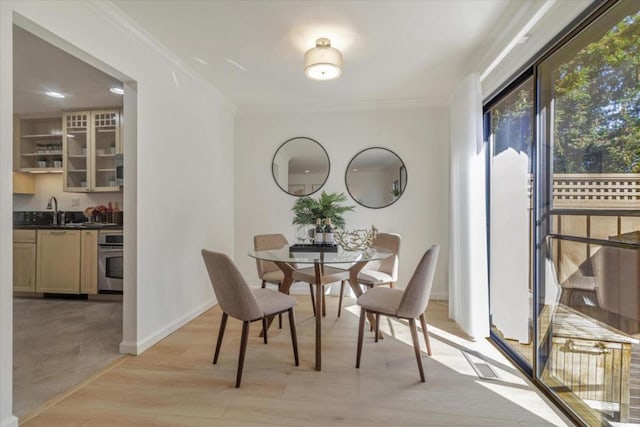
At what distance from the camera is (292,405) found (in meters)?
1.71

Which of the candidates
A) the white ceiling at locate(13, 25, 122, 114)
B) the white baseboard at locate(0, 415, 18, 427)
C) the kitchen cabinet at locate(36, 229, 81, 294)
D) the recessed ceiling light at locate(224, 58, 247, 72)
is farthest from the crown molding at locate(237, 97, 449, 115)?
the white baseboard at locate(0, 415, 18, 427)

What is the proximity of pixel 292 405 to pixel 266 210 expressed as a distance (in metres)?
2.63

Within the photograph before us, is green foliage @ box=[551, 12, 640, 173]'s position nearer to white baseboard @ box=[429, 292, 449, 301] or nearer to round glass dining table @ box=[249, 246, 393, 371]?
round glass dining table @ box=[249, 246, 393, 371]

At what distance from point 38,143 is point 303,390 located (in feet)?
16.8

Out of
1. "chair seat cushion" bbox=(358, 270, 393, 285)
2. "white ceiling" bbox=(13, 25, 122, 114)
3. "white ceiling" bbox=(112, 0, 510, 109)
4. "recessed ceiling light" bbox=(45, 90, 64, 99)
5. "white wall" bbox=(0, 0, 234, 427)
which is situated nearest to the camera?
"white wall" bbox=(0, 0, 234, 427)

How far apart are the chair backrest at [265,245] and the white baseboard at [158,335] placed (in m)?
0.81

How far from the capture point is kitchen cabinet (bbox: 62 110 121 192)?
12.7 feet

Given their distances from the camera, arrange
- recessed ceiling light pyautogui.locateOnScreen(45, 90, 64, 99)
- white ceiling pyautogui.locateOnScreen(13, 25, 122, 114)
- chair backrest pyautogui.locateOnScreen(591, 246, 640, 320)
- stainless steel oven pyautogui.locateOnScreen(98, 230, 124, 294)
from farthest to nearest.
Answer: stainless steel oven pyautogui.locateOnScreen(98, 230, 124, 294)
recessed ceiling light pyautogui.locateOnScreen(45, 90, 64, 99)
white ceiling pyautogui.locateOnScreen(13, 25, 122, 114)
chair backrest pyautogui.locateOnScreen(591, 246, 640, 320)

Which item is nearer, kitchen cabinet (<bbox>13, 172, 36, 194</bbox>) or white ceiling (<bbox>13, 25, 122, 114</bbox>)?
white ceiling (<bbox>13, 25, 122, 114</bbox>)

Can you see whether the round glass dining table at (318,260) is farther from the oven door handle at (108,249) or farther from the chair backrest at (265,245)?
the oven door handle at (108,249)

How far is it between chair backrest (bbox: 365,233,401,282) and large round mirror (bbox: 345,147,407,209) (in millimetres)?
685

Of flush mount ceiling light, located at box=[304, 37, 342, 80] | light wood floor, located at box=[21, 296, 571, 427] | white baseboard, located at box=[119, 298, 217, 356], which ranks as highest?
flush mount ceiling light, located at box=[304, 37, 342, 80]

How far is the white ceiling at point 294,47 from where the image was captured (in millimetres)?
1994

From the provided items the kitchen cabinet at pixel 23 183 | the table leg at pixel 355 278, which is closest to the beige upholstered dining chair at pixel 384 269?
the table leg at pixel 355 278
